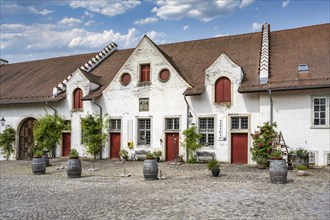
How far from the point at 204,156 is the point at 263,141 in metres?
3.84

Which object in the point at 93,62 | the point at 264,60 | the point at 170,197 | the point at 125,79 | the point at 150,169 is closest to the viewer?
the point at 170,197

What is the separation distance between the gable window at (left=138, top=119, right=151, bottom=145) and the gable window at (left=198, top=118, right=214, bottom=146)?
3.60 metres

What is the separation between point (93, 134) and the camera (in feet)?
83.1

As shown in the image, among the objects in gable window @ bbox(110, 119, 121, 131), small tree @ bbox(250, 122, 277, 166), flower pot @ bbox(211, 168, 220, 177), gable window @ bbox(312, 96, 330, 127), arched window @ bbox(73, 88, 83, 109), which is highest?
arched window @ bbox(73, 88, 83, 109)

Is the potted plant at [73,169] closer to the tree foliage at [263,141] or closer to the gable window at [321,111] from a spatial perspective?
the tree foliage at [263,141]

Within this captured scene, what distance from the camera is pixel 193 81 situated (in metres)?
23.5

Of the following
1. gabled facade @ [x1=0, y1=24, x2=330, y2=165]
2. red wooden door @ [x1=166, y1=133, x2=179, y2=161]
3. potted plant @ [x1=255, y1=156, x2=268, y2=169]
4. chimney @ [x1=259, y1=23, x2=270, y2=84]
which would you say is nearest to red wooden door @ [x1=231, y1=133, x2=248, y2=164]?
gabled facade @ [x1=0, y1=24, x2=330, y2=165]

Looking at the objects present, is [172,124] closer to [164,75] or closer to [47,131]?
[164,75]

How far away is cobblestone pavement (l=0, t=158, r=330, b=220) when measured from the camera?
930cm

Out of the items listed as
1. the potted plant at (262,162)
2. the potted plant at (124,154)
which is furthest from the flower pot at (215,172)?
the potted plant at (124,154)

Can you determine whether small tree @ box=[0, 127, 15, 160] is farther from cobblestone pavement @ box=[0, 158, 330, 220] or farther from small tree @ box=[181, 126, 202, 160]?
small tree @ box=[181, 126, 202, 160]

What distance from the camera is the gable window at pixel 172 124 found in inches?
914

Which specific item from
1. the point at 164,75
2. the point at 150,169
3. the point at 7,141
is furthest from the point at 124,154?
the point at 7,141

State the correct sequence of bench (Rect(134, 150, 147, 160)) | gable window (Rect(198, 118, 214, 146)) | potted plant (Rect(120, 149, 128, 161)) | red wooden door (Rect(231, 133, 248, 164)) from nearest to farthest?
red wooden door (Rect(231, 133, 248, 164)), gable window (Rect(198, 118, 214, 146)), bench (Rect(134, 150, 147, 160)), potted plant (Rect(120, 149, 128, 161))
